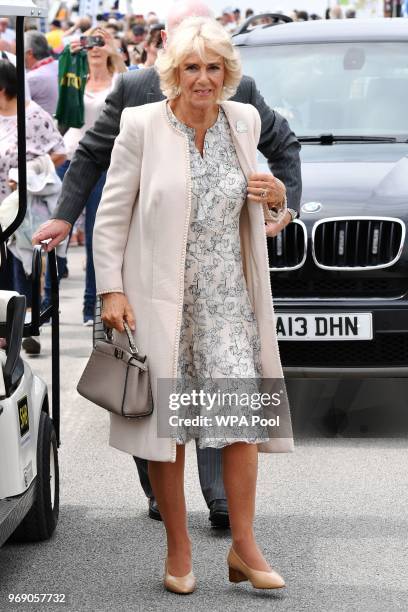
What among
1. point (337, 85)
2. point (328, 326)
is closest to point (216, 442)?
point (328, 326)

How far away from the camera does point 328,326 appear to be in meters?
7.12

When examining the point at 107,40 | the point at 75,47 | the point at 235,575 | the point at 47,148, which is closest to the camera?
the point at 235,575

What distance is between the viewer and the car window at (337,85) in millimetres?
8469

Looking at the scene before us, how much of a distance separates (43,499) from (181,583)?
0.74m

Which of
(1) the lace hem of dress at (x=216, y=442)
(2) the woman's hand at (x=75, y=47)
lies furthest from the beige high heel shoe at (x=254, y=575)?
(2) the woman's hand at (x=75, y=47)

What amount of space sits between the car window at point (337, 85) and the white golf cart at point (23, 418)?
289cm

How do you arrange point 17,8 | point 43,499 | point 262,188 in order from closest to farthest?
point 262,188
point 17,8
point 43,499

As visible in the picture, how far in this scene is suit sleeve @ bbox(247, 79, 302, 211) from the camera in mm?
5848

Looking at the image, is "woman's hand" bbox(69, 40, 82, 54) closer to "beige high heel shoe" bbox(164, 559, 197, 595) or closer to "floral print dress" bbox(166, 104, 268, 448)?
"floral print dress" bbox(166, 104, 268, 448)

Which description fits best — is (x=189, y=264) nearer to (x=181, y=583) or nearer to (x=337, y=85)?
(x=181, y=583)

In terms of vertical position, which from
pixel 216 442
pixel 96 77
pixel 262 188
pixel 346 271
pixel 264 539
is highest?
pixel 262 188

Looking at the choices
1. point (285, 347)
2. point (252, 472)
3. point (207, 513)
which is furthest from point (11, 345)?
point (285, 347)

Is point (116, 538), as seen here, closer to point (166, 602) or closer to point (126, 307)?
point (166, 602)

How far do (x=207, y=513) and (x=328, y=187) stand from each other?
2083mm
